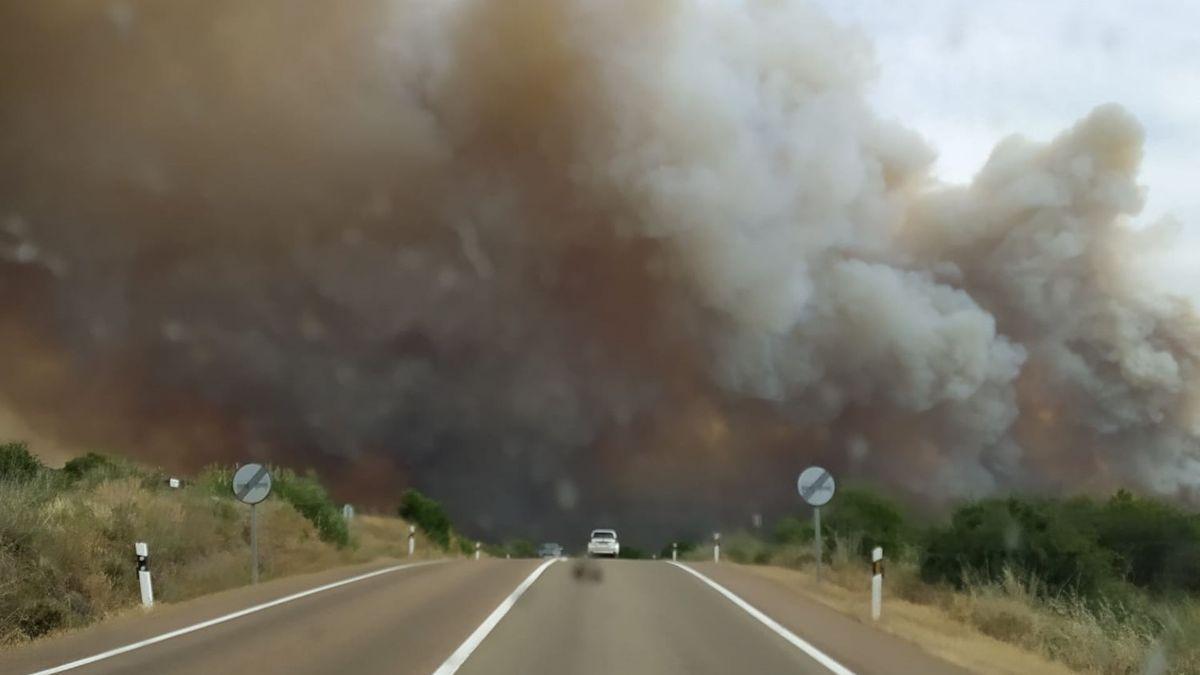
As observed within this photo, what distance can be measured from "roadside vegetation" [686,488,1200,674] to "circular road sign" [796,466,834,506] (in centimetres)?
157

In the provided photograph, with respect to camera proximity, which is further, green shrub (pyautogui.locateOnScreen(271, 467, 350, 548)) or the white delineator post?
green shrub (pyautogui.locateOnScreen(271, 467, 350, 548))

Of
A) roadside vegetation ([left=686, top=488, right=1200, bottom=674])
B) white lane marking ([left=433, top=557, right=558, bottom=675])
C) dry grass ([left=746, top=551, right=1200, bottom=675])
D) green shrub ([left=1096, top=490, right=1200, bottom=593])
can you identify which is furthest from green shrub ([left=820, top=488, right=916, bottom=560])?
white lane marking ([left=433, top=557, right=558, bottom=675])

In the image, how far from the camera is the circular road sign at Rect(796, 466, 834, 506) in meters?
18.6

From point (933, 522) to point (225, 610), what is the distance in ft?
54.2

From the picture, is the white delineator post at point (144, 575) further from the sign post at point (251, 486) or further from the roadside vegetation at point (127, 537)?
the sign post at point (251, 486)

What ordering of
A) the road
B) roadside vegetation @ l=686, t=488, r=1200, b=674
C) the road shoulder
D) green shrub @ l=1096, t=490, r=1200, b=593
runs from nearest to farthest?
the road, the road shoulder, roadside vegetation @ l=686, t=488, r=1200, b=674, green shrub @ l=1096, t=490, r=1200, b=593

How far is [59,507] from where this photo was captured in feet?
51.9

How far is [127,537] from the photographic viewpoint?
55.4ft

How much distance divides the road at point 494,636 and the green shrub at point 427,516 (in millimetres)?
36295

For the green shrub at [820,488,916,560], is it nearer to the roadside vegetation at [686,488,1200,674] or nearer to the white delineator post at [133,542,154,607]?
the roadside vegetation at [686,488,1200,674]

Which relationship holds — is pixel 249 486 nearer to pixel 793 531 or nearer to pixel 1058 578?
pixel 1058 578

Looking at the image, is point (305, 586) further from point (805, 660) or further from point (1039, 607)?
point (1039, 607)

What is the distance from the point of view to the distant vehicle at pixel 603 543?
45469mm

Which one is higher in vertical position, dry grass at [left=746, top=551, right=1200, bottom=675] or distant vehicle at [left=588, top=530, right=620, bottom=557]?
dry grass at [left=746, top=551, right=1200, bottom=675]
